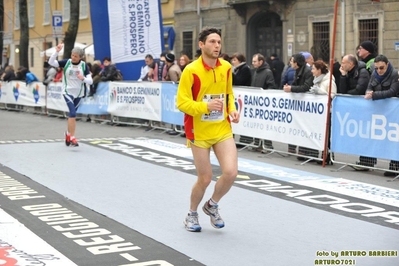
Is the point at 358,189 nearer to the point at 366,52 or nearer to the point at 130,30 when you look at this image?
the point at 366,52

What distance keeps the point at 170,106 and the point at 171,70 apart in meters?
1.24

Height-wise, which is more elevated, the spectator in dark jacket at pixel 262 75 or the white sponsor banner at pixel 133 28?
the white sponsor banner at pixel 133 28

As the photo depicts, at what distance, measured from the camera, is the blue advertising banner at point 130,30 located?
71.8 ft

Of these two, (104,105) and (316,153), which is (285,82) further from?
(104,105)

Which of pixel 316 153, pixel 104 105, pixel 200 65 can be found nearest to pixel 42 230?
pixel 200 65

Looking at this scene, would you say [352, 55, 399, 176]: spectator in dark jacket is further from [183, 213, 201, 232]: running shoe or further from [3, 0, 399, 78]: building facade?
[3, 0, 399, 78]: building facade

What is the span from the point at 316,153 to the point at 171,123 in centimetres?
516

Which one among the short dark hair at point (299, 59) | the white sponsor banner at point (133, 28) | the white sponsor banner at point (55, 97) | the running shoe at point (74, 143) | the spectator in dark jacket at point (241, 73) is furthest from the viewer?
the white sponsor banner at point (55, 97)

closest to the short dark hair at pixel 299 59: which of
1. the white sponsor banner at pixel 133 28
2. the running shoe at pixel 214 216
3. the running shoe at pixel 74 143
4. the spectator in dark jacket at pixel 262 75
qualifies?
the spectator in dark jacket at pixel 262 75

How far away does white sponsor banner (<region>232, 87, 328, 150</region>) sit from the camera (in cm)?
1257

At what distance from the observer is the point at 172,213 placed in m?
8.47

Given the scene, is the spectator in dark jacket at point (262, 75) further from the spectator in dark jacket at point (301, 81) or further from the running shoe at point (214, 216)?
A: the running shoe at point (214, 216)

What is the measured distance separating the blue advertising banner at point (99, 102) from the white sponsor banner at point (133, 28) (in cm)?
165

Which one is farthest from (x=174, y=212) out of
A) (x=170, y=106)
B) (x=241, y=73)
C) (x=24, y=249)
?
(x=170, y=106)
